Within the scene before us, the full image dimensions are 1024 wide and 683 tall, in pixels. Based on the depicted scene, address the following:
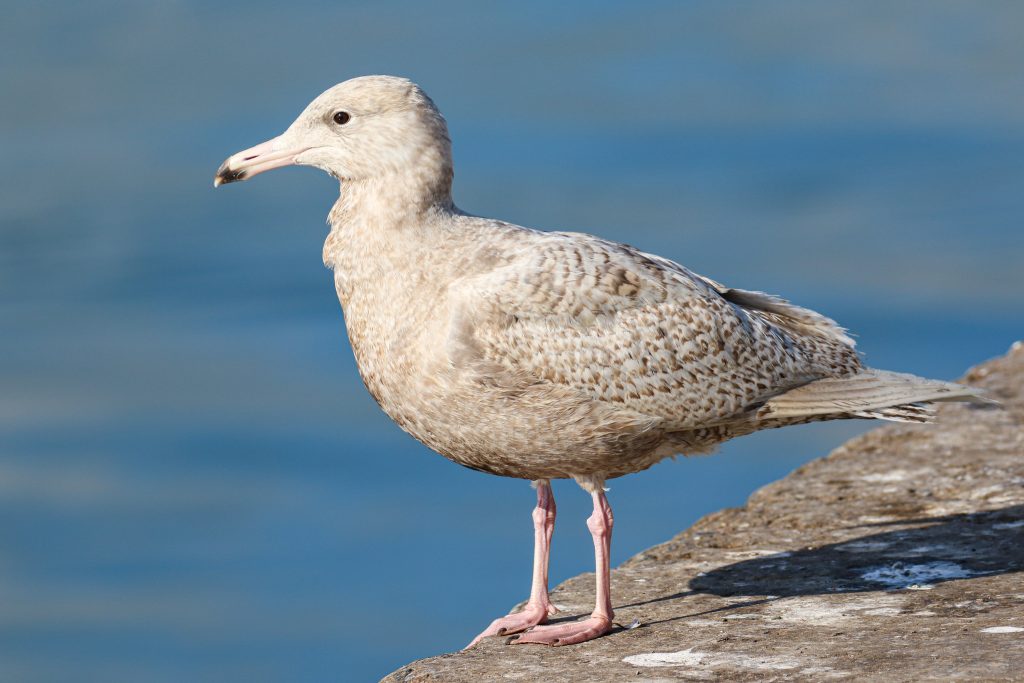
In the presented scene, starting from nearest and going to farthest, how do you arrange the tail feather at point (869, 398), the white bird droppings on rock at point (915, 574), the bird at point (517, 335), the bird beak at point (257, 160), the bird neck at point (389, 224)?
the bird at point (517, 335)
the bird neck at point (389, 224)
the bird beak at point (257, 160)
the white bird droppings on rock at point (915, 574)
the tail feather at point (869, 398)

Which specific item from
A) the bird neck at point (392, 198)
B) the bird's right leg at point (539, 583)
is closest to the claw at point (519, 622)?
the bird's right leg at point (539, 583)

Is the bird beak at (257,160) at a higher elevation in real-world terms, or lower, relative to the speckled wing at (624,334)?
higher

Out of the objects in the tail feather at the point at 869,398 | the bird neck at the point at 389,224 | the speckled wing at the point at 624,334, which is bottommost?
the tail feather at the point at 869,398

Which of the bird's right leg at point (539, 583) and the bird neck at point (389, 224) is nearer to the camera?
the bird neck at point (389, 224)

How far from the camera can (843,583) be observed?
28.5 feet

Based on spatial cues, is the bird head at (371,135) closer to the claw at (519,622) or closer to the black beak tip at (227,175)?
the black beak tip at (227,175)

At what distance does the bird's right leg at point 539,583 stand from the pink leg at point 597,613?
0.75ft

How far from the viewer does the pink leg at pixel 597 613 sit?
8.14 meters

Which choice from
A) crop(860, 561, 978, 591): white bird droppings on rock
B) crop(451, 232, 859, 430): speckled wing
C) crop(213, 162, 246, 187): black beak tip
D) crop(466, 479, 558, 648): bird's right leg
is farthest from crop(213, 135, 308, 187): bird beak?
crop(860, 561, 978, 591): white bird droppings on rock

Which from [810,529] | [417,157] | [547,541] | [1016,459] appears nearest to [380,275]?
[417,157]

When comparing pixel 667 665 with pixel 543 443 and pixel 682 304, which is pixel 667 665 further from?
pixel 682 304

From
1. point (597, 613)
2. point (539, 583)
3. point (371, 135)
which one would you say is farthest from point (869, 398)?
point (371, 135)

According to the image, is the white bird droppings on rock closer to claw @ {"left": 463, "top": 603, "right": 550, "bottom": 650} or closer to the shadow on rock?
the shadow on rock

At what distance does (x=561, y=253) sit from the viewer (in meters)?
8.22
